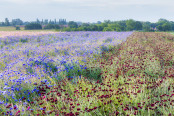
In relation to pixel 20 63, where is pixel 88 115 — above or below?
below

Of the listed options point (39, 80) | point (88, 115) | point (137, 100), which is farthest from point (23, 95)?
point (137, 100)

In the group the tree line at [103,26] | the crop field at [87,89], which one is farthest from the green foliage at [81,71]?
the tree line at [103,26]

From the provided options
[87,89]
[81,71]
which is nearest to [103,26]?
[81,71]

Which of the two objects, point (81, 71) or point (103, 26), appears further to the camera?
point (103, 26)

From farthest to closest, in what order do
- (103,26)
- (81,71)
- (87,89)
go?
1. (103,26)
2. (81,71)
3. (87,89)

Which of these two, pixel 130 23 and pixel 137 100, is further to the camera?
pixel 130 23

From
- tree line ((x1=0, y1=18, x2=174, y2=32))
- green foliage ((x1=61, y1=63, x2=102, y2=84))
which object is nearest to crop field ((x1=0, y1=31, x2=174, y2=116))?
green foliage ((x1=61, y1=63, x2=102, y2=84))

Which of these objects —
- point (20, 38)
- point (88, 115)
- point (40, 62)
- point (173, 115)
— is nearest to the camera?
point (173, 115)

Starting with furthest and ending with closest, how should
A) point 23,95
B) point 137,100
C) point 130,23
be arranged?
point 130,23 < point 23,95 < point 137,100

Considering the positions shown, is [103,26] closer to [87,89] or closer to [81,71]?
[81,71]

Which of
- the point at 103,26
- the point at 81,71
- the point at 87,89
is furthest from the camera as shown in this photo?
the point at 103,26

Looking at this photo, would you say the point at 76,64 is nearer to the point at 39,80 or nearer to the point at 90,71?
the point at 90,71

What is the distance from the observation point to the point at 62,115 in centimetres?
248

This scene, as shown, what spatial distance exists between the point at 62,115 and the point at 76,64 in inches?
111
